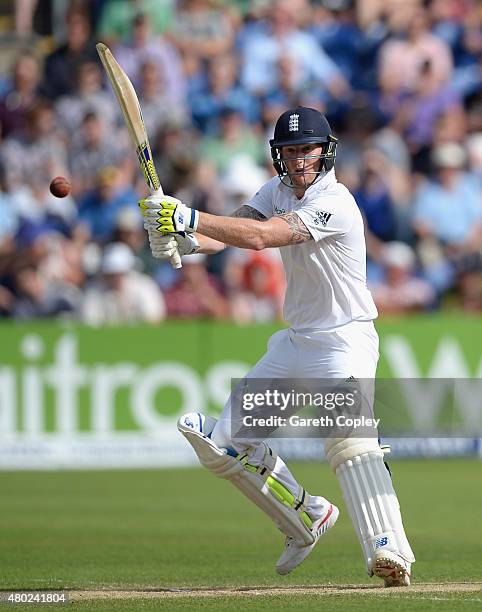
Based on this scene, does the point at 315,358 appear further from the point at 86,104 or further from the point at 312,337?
the point at 86,104

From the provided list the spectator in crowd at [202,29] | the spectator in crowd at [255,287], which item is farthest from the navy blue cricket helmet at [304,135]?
the spectator in crowd at [202,29]

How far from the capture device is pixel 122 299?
43.8ft

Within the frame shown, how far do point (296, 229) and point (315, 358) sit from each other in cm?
69

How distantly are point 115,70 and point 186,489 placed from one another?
5699 millimetres

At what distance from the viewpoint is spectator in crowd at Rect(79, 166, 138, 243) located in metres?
14.4

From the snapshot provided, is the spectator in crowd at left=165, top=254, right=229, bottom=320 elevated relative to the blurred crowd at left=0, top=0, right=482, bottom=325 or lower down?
lower down

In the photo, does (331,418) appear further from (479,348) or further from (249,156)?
(249,156)

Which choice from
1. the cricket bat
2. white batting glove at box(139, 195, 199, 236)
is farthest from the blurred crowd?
white batting glove at box(139, 195, 199, 236)

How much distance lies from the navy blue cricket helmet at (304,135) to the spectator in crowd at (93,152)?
840 cm

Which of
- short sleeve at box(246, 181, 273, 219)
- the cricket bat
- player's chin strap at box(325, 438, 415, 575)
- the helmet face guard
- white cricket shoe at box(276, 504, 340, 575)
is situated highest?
the cricket bat

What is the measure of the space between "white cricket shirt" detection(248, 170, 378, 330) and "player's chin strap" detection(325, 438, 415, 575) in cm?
62

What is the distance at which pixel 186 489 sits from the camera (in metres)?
11.4

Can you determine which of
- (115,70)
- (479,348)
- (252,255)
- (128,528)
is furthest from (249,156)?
(115,70)

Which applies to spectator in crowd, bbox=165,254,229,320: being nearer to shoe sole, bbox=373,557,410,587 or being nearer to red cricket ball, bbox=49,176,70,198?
red cricket ball, bbox=49,176,70,198
